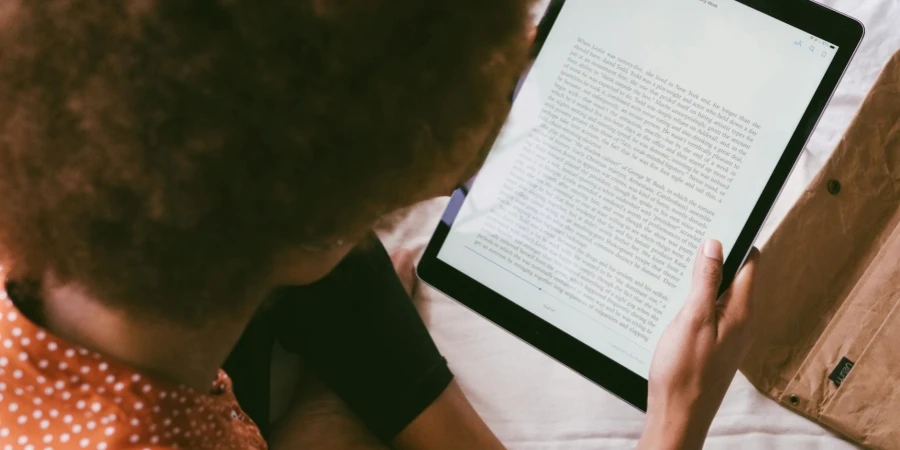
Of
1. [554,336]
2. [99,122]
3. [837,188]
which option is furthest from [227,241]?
[837,188]

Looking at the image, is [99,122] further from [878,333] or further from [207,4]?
[878,333]

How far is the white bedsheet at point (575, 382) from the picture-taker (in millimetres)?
638

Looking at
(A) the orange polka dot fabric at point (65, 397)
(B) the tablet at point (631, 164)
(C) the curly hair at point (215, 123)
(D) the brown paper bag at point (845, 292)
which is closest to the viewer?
(C) the curly hair at point (215, 123)

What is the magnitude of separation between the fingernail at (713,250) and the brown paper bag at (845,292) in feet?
0.50

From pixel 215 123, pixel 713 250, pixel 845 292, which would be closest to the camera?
pixel 215 123

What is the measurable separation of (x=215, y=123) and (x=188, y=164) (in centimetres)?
2

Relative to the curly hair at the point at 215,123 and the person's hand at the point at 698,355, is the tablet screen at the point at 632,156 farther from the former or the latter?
the curly hair at the point at 215,123

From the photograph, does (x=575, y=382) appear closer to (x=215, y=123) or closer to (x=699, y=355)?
(x=699, y=355)

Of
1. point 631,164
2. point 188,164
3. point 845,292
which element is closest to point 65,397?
point 188,164

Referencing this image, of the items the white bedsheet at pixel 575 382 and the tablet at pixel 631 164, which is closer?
the tablet at pixel 631 164

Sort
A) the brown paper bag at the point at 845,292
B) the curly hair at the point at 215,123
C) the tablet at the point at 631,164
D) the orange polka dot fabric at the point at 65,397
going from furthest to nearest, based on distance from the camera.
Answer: the brown paper bag at the point at 845,292 → the tablet at the point at 631,164 → the orange polka dot fabric at the point at 65,397 → the curly hair at the point at 215,123

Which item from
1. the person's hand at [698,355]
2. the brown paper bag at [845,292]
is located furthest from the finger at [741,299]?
the brown paper bag at [845,292]

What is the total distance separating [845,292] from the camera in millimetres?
607

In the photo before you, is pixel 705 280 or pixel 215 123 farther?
pixel 705 280
